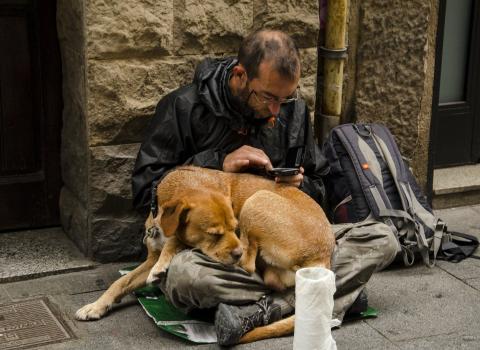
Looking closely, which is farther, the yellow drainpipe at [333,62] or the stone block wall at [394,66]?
the stone block wall at [394,66]

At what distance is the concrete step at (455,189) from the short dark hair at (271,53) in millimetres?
2216

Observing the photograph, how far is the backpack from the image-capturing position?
16.8 ft

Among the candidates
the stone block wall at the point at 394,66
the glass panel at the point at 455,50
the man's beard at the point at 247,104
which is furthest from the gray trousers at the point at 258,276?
the glass panel at the point at 455,50

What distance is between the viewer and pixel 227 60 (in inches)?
186

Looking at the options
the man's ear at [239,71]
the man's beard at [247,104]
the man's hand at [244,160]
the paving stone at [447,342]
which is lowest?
the paving stone at [447,342]

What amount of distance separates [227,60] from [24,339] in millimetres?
1712

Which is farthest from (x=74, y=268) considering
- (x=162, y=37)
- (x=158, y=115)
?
(x=162, y=37)

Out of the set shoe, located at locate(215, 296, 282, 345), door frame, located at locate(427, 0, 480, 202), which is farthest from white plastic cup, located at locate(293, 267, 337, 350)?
door frame, located at locate(427, 0, 480, 202)

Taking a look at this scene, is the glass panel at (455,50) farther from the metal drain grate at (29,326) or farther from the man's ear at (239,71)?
the metal drain grate at (29,326)

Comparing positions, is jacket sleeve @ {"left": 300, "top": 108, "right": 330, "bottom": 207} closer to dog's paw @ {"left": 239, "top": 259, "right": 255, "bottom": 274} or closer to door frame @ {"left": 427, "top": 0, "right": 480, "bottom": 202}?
dog's paw @ {"left": 239, "top": 259, "right": 255, "bottom": 274}

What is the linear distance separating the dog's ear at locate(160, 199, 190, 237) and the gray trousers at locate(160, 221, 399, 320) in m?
0.17

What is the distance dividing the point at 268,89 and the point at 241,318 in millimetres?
1064

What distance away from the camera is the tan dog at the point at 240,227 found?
4172 mm

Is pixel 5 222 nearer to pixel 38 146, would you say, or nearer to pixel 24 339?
pixel 38 146
